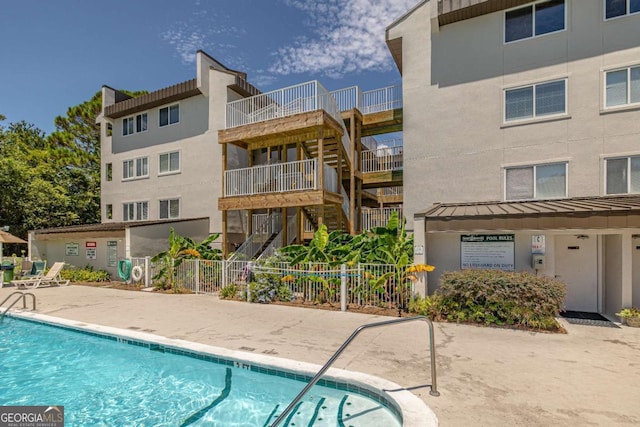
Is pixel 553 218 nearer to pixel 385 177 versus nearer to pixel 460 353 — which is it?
pixel 460 353

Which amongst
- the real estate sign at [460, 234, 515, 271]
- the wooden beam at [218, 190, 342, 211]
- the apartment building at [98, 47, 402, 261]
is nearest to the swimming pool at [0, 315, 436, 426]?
the real estate sign at [460, 234, 515, 271]

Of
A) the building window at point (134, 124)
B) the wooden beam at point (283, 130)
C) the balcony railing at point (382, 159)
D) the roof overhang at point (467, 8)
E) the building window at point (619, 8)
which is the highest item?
the roof overhang at point (467, 8)

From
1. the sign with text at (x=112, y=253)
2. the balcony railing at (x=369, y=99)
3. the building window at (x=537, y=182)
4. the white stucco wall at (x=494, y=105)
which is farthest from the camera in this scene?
the sign with text at (x=112, y=253)

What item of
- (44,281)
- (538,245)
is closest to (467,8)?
(538,245)

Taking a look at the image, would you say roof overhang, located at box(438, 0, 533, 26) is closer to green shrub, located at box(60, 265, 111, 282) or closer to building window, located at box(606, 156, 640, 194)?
building window, located at box(606, 156, 640, 194)

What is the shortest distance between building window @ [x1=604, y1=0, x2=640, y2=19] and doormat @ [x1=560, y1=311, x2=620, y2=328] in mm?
9857

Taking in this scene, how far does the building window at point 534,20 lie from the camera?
39.1 ft

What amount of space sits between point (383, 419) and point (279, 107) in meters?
14.0

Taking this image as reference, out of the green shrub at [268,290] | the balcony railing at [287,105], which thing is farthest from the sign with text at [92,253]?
the green shrub at [268,290]

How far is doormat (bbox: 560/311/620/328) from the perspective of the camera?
8.61 meters

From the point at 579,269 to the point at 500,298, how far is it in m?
3.95

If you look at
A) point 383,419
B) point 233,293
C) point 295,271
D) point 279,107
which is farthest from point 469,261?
point 279,107

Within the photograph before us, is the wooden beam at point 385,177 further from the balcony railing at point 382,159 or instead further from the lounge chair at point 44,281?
the lounge chair at point 44,281

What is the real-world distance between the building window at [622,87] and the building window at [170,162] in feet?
66.0
